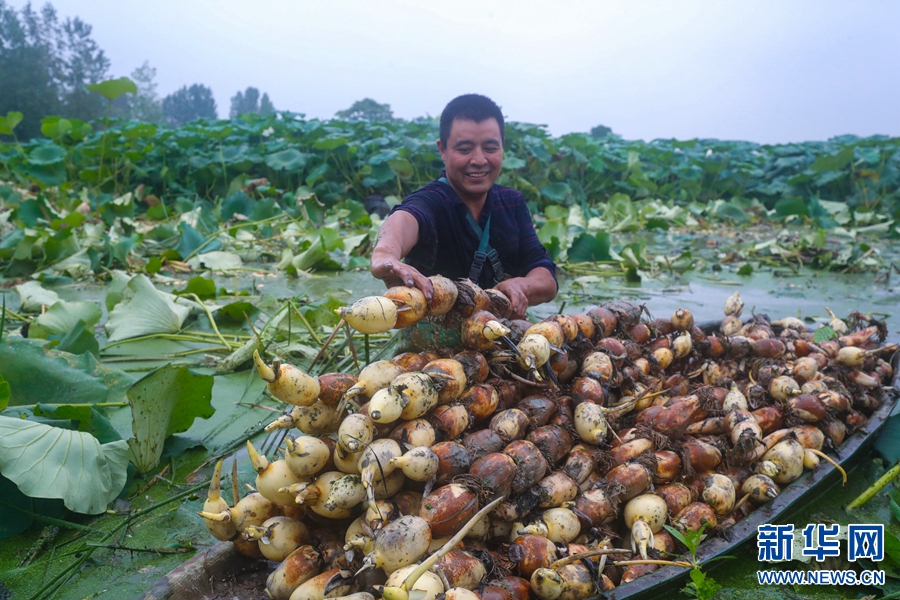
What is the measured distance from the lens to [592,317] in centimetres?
197

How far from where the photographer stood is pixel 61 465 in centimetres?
165

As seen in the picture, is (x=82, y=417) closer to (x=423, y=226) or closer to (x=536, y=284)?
(x=423, y=226)

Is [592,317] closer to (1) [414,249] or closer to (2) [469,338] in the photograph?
(2) [469,338]

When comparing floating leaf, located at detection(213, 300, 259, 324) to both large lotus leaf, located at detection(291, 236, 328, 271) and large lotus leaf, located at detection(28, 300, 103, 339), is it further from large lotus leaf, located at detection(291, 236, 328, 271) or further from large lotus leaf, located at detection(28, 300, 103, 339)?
large lotus leaf, located at detection(291, 236, 328, 271)

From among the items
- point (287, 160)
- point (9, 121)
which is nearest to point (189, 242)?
point (287, 160)

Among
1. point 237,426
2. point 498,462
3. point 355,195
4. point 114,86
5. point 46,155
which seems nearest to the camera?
point 498,462

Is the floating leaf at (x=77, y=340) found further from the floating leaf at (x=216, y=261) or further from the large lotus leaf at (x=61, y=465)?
the floating leaf at (x=216, y=261)

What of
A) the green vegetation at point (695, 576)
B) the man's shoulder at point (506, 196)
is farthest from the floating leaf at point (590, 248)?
the green vegetation at point (695, 576)

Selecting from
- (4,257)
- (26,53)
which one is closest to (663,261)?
(4,257)

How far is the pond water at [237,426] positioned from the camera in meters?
1.54

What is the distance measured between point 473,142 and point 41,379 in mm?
1829

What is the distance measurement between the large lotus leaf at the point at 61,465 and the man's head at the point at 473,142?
166 centimetres

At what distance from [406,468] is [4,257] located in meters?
5.03

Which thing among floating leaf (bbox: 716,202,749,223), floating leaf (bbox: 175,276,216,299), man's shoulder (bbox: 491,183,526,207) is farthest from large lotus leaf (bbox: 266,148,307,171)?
man's shoulder (bbox: 491,183,526,207)
